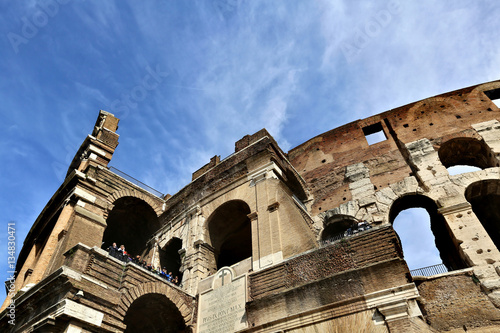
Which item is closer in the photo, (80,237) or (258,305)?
(258,305)

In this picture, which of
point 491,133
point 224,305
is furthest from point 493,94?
point 224,305

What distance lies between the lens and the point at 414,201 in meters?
13.3

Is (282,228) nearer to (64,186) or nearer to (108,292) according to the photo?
(108,292)

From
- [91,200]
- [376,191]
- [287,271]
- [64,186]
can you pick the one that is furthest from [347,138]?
[64,186]

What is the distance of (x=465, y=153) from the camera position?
14.2 meters

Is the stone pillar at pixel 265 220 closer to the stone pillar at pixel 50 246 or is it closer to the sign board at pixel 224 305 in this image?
the sign board at pixel 224 305

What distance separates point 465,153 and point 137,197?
1264 centimetres

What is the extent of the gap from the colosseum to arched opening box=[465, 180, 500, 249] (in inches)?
1.9

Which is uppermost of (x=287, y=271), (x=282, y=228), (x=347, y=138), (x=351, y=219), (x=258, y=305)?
(x=347, y=138)

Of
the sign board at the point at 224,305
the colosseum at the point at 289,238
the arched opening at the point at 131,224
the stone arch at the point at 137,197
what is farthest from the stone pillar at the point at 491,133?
the arched opening at the point at 131,224

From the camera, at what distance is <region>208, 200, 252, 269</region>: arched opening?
13789mm

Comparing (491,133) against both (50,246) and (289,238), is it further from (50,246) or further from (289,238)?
(50,246)

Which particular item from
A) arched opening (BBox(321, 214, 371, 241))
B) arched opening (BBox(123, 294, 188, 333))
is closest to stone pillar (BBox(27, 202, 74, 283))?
arched opening (BBox(123, 294, 188, 333))

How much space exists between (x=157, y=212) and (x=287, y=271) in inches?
298
